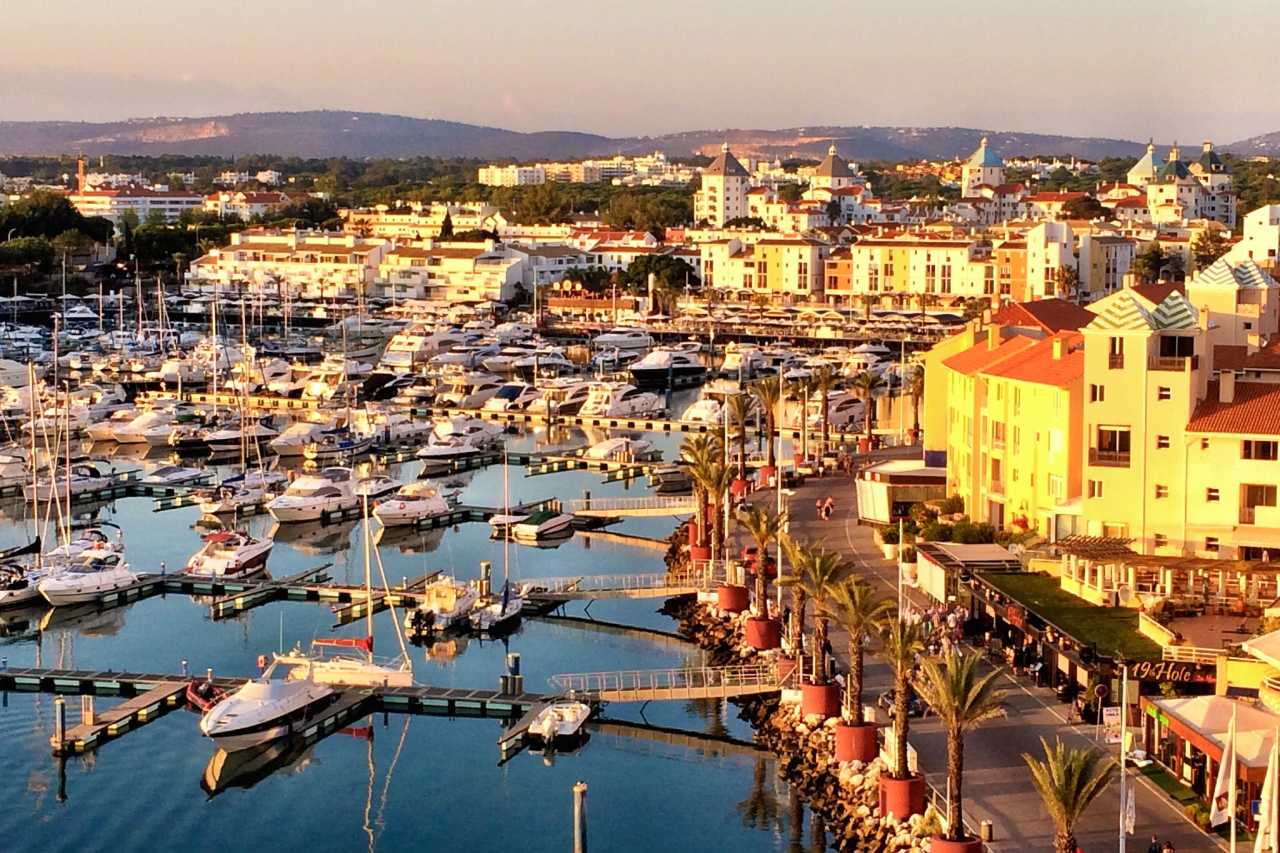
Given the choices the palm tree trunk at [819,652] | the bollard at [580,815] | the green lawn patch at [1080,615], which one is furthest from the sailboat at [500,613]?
the bollard at [580,815]

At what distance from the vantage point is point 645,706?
82.8 feet

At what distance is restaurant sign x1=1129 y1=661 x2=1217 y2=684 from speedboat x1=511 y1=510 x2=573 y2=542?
18035 millimetres

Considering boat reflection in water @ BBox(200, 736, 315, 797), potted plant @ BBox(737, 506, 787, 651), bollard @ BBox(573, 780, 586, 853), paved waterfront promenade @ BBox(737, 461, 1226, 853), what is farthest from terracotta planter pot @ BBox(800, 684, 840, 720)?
boat reflection in water @ BBox(200, 736, 315, 797)

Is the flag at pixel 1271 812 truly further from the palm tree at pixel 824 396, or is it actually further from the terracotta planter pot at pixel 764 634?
the palm tree at pixel 824 396

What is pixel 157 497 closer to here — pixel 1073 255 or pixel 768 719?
pixel 768 719

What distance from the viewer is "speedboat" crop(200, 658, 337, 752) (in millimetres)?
22828

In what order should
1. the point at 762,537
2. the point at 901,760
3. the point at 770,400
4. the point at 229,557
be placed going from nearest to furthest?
the point at 901,760 → the point at 762,537 → the point at 229,557 → the point at 770,400

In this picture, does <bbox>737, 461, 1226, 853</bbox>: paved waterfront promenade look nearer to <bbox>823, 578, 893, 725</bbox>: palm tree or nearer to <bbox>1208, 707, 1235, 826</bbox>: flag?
<bbox>1208, 707, 1235, 826</bbox>: flag

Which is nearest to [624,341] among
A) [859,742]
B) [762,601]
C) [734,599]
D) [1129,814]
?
[734,599]

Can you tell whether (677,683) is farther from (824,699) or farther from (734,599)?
(734,599)

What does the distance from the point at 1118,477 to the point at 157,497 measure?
24757 mm

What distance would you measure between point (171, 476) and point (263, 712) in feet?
73.0

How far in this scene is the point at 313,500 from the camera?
39.6m

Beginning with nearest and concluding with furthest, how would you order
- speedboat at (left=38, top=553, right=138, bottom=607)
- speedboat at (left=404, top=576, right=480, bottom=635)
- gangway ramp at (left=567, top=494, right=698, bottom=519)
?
speedboat at (left=404, top=576, right=480, bottom=635) → speedboat at (left=38, top=553, right=138, bottom=607) → gangway ramp at (left=567, top=494, right=698, bottom=519)
